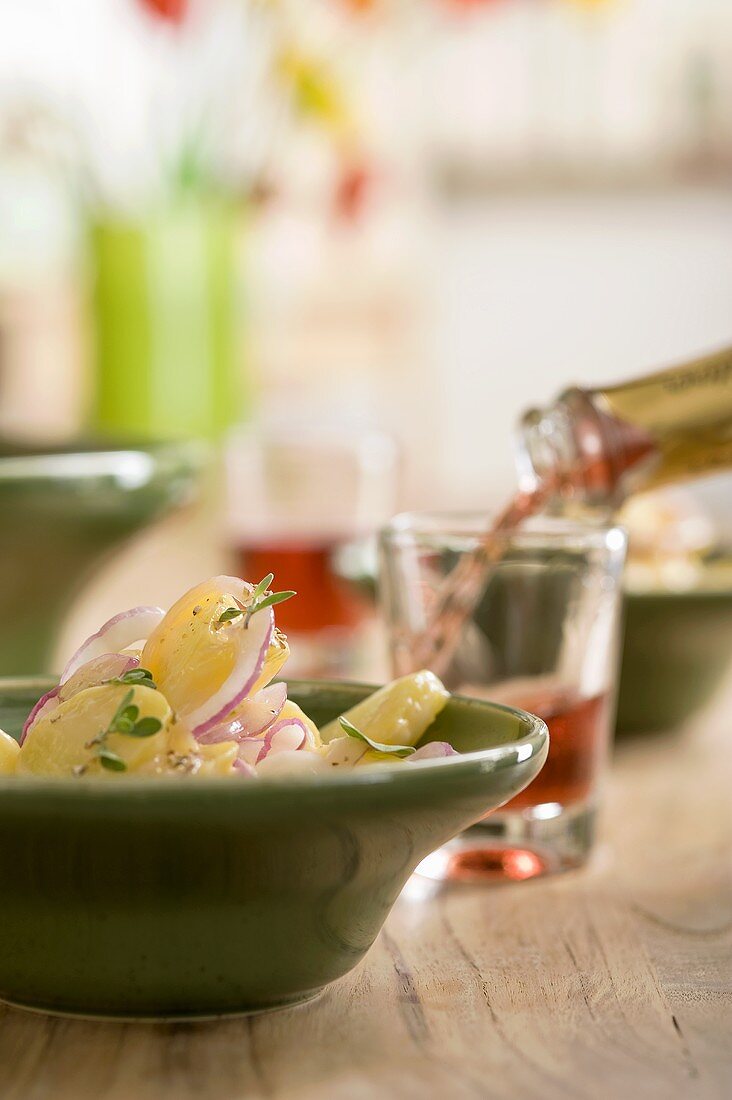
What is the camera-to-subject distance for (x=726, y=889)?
730mm

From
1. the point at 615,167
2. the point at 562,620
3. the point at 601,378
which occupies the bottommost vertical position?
the point at 601,378

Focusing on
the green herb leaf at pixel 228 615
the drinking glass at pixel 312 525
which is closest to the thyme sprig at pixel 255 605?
the green herb leaf at pixel 228 615

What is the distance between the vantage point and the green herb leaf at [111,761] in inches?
18.9

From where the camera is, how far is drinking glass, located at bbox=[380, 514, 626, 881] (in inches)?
29.8

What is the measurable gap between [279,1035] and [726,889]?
291mm

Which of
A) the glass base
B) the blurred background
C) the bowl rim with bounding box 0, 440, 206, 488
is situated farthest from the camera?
the blurred background

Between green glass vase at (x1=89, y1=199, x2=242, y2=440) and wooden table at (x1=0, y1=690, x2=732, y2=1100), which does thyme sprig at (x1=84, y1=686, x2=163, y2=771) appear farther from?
green glass vase at (x1=89, y1=199, x2=242, y2=440)

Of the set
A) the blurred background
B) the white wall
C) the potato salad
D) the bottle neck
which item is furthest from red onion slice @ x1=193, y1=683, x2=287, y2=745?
the white wall

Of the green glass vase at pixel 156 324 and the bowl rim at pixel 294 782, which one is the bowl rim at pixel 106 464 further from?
the green glass vase at pixel 156 324

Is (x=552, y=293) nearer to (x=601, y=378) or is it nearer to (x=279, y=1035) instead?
(x=601, y=378)

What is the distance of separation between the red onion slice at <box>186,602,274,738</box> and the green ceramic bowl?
0.19 ft

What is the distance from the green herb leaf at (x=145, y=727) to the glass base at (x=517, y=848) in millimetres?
284

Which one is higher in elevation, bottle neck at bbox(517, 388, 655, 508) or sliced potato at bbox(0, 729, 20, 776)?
bottle neck at bbox(517, 388, 655, 508)

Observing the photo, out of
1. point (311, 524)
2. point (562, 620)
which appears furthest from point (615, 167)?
point (562, 620)
